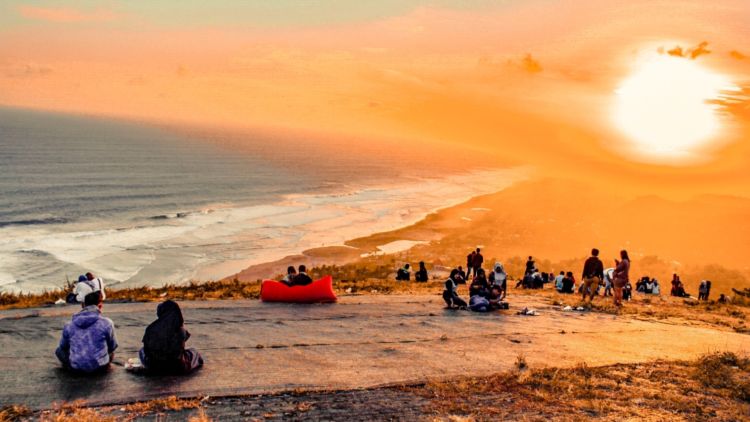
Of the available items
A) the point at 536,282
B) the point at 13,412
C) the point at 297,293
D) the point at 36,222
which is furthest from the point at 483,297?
the point at 36,222

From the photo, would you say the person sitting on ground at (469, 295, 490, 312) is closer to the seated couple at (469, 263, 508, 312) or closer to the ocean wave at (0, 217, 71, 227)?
the seated couple at (469, 263, 508, 312)

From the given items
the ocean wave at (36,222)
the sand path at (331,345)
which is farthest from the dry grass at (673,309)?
the ocean wave at (36,222)

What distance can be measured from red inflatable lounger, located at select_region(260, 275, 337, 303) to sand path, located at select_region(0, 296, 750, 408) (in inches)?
21.2

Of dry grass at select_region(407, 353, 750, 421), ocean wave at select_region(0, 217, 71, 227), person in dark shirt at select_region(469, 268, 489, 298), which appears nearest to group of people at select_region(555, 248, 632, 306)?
person in dark shirt at select_region(469, 268, 489, 298)

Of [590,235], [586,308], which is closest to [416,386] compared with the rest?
[586,308]

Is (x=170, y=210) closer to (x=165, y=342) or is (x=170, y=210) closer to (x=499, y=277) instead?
(x=499, y=277)

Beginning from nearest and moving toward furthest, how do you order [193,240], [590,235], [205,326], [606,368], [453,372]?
[453,372] → [606,368] → [205,326] → [193,240] → [590,235]

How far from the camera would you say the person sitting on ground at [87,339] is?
31.0ft

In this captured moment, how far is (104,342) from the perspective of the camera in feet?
31.9

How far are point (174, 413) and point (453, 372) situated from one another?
18.8ft

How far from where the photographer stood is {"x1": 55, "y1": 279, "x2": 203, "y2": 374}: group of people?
9492 millimetres

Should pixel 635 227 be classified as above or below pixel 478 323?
above

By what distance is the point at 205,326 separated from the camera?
1402cm

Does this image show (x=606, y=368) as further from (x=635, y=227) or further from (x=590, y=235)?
(x=635, y=227)
